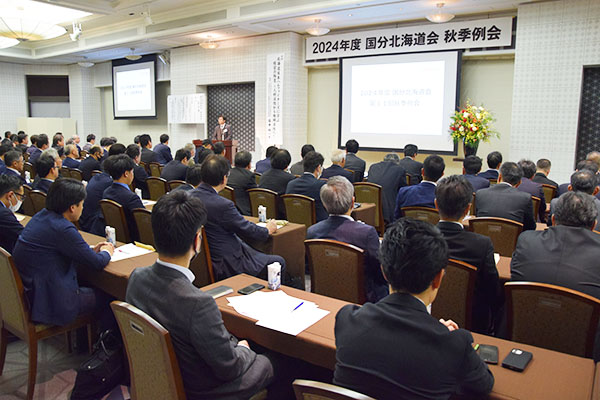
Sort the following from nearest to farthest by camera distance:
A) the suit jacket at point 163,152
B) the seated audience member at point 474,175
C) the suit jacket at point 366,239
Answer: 1. the suit jacket at point 366,239
2. the seated audience member at point 474,175
3. the suit jacket at point 163,152

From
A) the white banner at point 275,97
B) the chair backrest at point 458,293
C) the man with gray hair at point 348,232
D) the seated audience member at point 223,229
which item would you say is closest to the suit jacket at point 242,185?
the seated audience member at point 223,229

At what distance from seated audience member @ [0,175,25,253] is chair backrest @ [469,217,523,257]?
301 cm

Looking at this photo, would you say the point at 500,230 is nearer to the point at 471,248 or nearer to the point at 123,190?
the point at 471,248

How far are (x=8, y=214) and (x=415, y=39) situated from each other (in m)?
7.05

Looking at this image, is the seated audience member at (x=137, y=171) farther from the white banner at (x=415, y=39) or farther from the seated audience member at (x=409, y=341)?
the seated audience member at (x=409, y=341)

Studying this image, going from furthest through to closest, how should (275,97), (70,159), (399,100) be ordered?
1. (275,97)
2. (399,100)
3. (70,159)

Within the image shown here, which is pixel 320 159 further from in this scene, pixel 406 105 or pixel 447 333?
pixel 406 105

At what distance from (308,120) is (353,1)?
11.5 feet

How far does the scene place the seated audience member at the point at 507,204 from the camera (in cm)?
354

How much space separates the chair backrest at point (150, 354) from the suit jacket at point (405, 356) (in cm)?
54

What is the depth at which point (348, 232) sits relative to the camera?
2.69 m

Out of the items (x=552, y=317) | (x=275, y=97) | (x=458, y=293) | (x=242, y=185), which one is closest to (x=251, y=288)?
(x=458, y=293)

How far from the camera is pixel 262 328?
1.93 m

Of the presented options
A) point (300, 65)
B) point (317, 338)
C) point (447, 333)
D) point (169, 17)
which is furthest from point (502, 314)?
point (169, 17)
